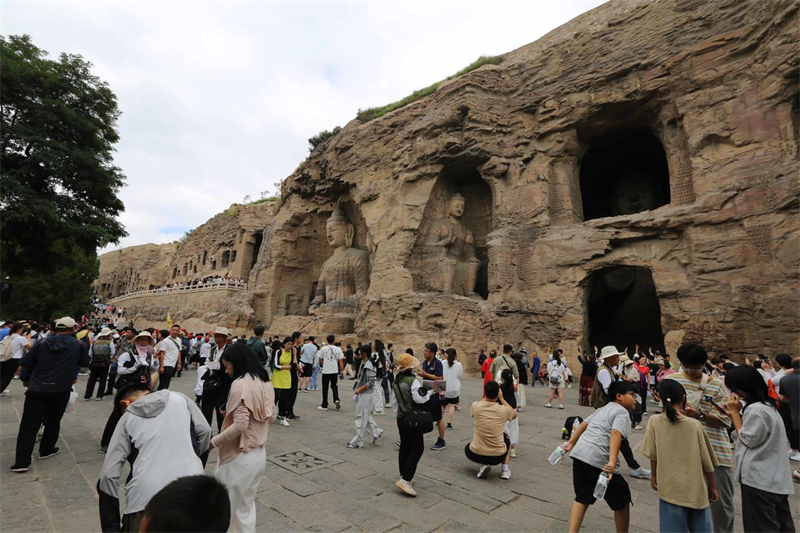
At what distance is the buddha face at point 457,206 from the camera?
673 inches

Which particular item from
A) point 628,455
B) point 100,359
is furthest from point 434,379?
point 100,359

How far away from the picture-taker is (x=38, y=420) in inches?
168

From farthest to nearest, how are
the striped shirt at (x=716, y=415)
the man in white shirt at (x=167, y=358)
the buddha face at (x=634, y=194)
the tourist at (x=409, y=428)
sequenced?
the buddha face at (x=634, y=194)
the man in white shirt at (x=167, y=358)
the tourist at (x=409, y=428)
the striped shirt at (x=716, y=415)

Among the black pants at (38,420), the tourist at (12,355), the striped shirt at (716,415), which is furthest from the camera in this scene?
the tourist at (12,355)

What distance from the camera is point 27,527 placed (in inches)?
120

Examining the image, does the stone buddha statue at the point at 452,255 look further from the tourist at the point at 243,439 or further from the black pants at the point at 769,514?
the tourist at the point at 243,439

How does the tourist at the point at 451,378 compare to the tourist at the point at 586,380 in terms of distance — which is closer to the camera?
the tourist at the point at 451,378

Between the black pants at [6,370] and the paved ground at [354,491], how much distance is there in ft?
6.00

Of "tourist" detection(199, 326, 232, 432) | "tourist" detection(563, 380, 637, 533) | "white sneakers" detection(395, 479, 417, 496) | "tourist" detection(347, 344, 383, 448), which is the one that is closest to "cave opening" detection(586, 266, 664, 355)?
"tourist" detection(347, 344, 383, 448)

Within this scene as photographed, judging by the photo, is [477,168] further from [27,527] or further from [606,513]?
[27,527]

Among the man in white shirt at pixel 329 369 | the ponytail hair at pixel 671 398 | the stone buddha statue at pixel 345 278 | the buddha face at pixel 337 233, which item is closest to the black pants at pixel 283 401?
the man in white shirt at pixel 329 369

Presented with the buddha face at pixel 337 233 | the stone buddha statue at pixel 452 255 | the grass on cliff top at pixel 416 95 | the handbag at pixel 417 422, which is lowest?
the handbag at pixel 417 422

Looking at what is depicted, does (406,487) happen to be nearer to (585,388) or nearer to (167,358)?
(167,358)

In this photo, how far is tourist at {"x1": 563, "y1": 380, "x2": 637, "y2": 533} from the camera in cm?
290
